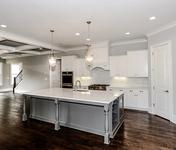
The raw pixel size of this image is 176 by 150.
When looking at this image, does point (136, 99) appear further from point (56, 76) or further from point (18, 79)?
point (18, 79)

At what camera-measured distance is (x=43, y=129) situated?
3.58m

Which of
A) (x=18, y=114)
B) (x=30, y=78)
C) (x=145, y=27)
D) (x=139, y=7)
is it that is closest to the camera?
(x=139, y=7)

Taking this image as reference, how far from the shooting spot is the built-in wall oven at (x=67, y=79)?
22.2 feet

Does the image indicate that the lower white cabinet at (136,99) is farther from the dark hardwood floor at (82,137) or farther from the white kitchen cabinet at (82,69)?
the white kitchen cabinet at (82,69)

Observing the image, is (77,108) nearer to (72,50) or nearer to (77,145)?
(77,145)

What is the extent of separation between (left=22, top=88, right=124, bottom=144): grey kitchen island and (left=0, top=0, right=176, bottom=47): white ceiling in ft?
6.80

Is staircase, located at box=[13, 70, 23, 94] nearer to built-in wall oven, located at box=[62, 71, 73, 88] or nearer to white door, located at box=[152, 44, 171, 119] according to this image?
built-in wall oven, located at box=[62, 71, 73, 88]

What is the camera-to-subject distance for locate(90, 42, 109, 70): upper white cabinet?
5.89 m

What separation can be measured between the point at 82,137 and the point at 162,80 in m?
3.27

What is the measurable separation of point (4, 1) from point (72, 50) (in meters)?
4.86

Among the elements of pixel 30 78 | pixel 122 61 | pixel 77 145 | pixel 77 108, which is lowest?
pixel 77 145

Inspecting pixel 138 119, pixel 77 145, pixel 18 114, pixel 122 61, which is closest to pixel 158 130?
pixel 138 119

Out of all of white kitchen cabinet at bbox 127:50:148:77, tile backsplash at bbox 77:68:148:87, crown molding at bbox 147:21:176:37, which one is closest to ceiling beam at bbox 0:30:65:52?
tile backsplash at bbox 77:68:148:87

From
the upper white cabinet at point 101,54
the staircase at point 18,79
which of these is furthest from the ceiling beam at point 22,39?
the staircase at point 18,79
